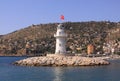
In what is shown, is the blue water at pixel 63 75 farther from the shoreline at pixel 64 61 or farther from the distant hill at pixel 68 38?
the distant hill at pixel 68 38

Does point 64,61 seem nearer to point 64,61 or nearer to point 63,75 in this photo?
point 64,61

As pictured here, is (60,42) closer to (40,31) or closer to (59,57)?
(59,57)

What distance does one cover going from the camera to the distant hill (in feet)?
504

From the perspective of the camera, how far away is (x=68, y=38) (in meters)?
164

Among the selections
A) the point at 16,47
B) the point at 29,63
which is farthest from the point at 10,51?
the point at 29,63

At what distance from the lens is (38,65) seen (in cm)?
6016

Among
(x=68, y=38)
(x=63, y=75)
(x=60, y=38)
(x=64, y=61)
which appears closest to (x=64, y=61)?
(x=64, y=61)

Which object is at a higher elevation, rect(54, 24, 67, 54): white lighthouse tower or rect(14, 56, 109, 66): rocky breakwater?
rect(54, 24, 67, 54): white lighthouse tower

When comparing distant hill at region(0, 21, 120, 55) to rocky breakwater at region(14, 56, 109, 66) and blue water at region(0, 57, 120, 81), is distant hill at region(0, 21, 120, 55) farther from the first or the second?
blue water at region(0, 57, 120, 81)

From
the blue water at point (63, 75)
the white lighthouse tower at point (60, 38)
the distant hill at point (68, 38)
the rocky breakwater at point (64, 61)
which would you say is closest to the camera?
the blue water at point (63, 75)

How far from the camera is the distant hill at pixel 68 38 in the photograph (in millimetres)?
153625

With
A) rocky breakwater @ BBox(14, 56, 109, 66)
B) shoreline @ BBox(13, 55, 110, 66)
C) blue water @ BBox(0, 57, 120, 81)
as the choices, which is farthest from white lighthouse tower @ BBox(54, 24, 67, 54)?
blue water @ BBox(0, 57, 120, 81)

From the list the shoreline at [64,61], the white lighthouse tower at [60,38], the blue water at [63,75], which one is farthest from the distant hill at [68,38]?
the blue water at [63,75]

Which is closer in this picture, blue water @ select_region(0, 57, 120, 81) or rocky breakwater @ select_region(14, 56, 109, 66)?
blue water @ select_region(0, 57, 120, 81)
